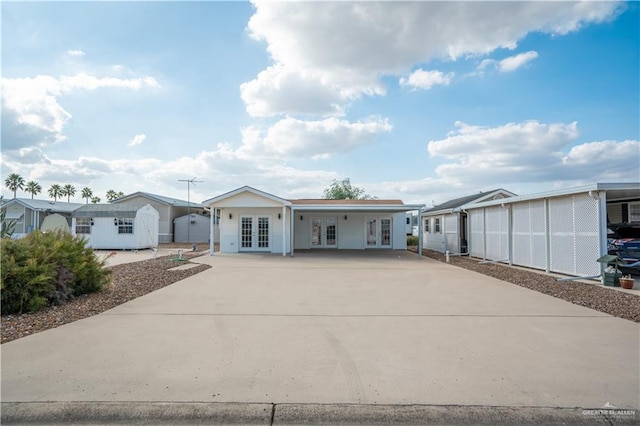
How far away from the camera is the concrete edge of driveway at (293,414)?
2971 mm

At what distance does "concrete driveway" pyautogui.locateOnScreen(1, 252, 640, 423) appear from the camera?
10.9ft

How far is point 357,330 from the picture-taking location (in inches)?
211

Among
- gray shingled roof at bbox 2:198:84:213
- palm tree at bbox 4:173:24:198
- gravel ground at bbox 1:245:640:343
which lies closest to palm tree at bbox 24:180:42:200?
palm tree at bbox 4:173:24:198

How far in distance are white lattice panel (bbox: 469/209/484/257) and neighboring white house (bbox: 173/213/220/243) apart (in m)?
20.7

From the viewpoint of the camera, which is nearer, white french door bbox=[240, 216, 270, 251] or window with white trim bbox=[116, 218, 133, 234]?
white french door bbox=[240, 216, 270, 251]

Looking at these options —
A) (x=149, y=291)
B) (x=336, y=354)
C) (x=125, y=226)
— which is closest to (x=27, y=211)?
(x=125, y=226)

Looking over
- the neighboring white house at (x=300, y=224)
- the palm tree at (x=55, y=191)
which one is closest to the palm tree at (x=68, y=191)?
the palm tree at (x=55, y=191)

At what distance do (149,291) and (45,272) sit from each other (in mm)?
2401

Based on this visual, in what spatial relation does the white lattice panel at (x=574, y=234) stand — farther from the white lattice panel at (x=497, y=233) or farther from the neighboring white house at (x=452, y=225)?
the neighboring white house at (x=452, y=225)

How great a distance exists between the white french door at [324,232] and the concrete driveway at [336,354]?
609 inches

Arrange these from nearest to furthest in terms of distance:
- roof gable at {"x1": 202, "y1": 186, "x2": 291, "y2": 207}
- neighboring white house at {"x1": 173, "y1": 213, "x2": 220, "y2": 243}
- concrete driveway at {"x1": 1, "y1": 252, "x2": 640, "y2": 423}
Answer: concrete driveway at {"x1": 1, "y1": 252, "x2": 640, "y2": 423} < roof gable at {"x1": 202, "y1": 186, "x2": 291, "y2": 207} < neighboring white house at {"x1": 173, "y1": 213, "x2": 220, "y2": 243}

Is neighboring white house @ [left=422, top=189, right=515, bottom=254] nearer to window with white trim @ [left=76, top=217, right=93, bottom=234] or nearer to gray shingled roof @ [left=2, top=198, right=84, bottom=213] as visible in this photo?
window with white trim @ [left=76, top=217, right=93, bottom=234]

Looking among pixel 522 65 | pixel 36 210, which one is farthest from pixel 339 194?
pixel 522 65

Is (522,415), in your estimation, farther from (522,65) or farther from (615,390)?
(522,65)
